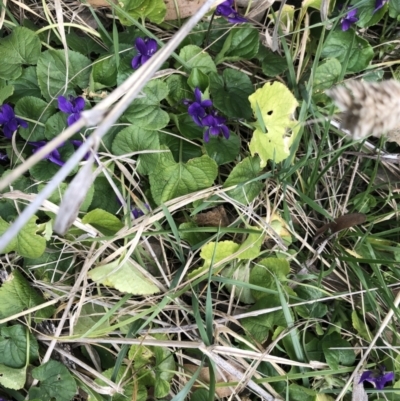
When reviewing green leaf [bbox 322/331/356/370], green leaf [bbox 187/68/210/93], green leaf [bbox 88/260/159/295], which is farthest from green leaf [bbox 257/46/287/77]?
green leaf [bbox 322/331/356/370]

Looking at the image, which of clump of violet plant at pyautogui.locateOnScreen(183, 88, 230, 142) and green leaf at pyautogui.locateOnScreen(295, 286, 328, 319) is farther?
green leaf at pyautogui.locateOnScreen(295, 286, 328, 319)

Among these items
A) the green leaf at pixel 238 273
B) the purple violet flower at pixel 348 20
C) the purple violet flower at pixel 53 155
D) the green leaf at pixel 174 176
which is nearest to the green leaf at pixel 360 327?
the green leaf at pixel 238 273

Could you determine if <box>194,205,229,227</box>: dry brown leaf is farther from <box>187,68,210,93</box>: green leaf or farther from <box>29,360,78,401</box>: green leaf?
<box>29,360,78,401</box>: green leaf

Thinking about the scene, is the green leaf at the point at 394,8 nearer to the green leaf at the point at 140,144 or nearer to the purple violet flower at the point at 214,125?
the purple violet flower at the point at 214,125

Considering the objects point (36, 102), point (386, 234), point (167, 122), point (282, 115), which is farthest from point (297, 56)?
point (36, 102)

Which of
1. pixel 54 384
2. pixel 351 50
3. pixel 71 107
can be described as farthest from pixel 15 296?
pixel 351 50

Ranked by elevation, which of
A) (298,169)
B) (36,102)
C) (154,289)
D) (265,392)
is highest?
(36,102)

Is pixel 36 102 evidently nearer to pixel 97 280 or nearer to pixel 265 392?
pixel 97 280
